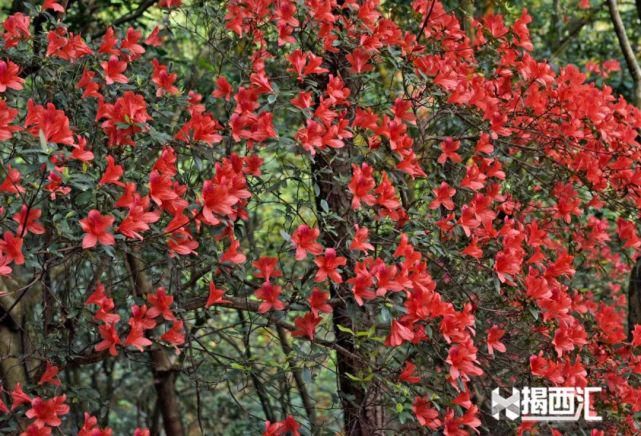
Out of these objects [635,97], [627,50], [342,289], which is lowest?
[342,289]

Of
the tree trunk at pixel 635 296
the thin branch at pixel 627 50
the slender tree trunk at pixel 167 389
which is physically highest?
the thin branch at pixel 627 50

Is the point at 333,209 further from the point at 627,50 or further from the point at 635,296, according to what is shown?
the point at 627,50

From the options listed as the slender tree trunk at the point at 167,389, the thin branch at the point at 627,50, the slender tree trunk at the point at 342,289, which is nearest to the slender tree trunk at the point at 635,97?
the thin branch at the point at 627,50

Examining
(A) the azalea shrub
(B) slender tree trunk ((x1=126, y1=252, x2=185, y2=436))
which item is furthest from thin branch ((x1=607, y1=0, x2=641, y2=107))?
(B) slender tree trunk ((x1=126, y1=252, x2=185, y2=436))

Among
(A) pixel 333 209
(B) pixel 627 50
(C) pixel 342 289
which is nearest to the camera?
(C) pixel 342 289

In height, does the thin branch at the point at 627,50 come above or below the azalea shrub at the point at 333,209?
above

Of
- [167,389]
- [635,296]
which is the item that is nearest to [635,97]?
[635,296]

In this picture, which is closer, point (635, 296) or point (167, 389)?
point (635, 296)

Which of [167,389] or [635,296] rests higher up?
[635,296]

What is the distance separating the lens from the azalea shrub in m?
1.83

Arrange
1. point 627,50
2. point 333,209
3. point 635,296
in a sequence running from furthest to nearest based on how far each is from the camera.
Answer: point 627,50 < point 635,296 < point 333,209

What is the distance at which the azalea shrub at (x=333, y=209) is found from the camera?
183 centimetres

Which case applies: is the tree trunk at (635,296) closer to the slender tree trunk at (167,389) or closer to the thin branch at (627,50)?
the thin branch at (627,50)

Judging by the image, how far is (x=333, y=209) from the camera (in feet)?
7.72
